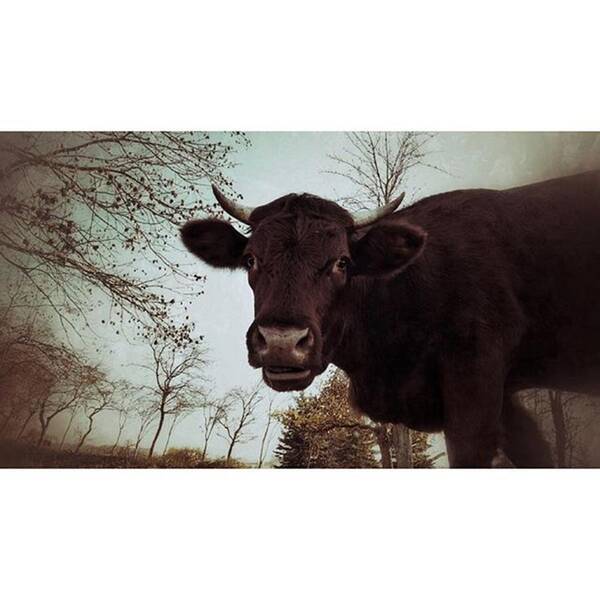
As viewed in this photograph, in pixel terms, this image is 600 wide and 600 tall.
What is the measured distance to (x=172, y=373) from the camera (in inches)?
234

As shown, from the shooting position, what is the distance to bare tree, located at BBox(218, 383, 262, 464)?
19.2 ft

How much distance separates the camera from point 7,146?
20.0 ft

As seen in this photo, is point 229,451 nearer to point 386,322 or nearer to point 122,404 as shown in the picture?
point 122,404

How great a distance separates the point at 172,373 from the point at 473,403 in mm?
1938

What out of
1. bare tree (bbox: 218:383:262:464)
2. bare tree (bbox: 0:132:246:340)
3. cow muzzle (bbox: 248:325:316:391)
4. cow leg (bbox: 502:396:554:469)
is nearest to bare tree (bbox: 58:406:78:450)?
bare tree (bbox: 0:132:246:340)

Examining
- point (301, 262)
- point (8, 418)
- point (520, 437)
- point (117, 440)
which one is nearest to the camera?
point (301, 262)

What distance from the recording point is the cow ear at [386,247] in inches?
220

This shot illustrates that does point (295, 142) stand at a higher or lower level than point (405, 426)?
higher

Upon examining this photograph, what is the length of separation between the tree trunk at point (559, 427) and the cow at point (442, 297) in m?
0.08

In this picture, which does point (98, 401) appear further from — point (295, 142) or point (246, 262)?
point (295, 142)

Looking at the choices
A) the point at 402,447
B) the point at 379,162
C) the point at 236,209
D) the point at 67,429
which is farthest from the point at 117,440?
the point at 379,162

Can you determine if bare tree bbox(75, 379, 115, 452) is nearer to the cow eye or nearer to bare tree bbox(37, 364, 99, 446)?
bare tree bbox(37, 364, 99, 446)
